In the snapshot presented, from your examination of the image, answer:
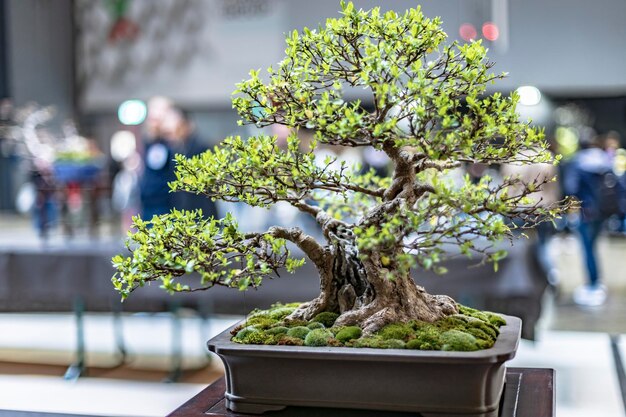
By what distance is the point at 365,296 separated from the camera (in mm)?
1249

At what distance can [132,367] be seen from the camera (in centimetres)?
317

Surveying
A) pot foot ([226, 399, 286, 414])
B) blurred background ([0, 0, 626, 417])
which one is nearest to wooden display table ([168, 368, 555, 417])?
pot foot ([226, 399, 286, 414])

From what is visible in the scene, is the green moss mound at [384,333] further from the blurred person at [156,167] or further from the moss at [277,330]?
the blurred person at [156,167]

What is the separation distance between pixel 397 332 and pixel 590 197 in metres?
3.93

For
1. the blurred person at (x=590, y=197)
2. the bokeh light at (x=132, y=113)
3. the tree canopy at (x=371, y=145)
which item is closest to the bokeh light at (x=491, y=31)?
the blurred person at (x=590, y=197)

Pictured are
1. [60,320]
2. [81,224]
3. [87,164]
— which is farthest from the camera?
[87,164]

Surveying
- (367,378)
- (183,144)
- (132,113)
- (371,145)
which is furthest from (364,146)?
(132,113)

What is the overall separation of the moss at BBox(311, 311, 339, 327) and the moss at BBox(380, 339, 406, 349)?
16 centimetres

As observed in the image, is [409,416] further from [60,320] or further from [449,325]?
[60,320]

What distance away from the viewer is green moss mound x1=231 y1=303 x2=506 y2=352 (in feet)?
3.58

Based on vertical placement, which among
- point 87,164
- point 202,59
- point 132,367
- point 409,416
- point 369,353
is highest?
point 202,59

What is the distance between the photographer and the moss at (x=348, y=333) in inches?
44.9

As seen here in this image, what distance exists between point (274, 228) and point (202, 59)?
6892mm

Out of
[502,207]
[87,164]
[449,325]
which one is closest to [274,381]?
[449,325]
